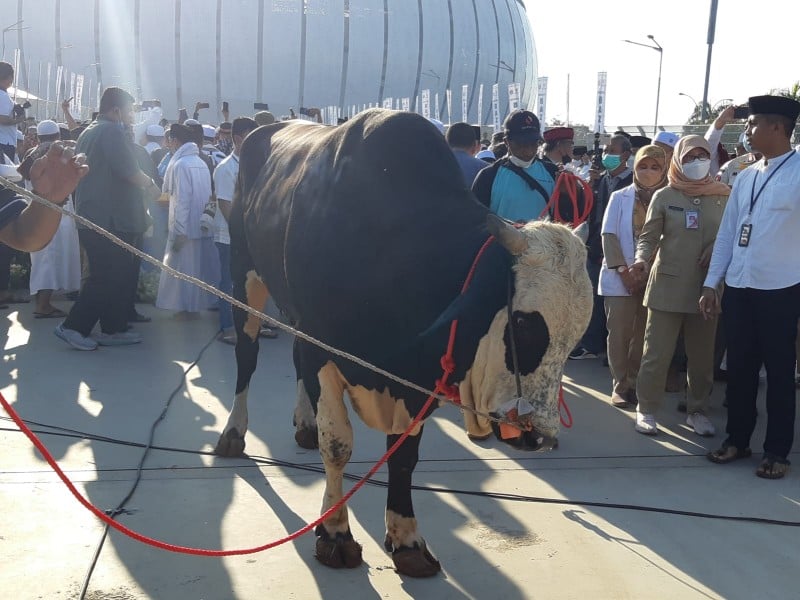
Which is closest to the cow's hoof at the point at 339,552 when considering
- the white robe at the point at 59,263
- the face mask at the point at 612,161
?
the face mask at the point at 612,161

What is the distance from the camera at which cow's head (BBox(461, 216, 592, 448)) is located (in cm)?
295

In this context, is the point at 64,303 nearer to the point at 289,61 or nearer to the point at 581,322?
the point at 581,322

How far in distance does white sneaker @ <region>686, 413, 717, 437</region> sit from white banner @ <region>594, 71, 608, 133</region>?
57.8ft

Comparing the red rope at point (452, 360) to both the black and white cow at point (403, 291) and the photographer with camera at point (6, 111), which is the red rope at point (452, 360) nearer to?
the black and white cow at point (403, 291)

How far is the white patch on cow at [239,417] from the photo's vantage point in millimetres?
5164

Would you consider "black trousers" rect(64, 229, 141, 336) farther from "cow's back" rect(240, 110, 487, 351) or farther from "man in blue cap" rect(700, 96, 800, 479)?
"man in blue cap" rect(700, 96, 800, 479)

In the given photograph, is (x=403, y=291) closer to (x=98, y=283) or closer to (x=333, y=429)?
(x=333, y=429)

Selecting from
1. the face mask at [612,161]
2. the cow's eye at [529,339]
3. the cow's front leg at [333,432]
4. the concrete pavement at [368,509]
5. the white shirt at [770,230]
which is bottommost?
the concrete pavement at [368,509]

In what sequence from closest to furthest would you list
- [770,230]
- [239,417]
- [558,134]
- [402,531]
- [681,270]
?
[402,531], [770,230], [239,417], [681,270], [558,134]

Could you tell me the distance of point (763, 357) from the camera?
16.9 ft

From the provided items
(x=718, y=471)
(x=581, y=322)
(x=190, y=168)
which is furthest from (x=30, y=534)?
(x=190, y=168)

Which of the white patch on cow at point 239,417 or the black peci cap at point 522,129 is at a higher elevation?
the black peci cap at point 522,129

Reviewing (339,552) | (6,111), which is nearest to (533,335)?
(339,552)

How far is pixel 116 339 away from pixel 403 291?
5.05 meters
